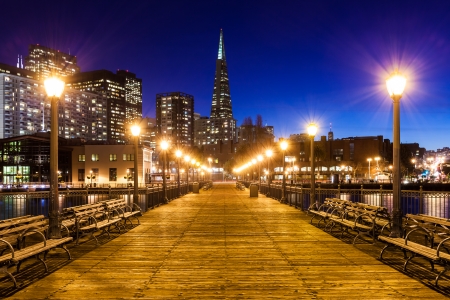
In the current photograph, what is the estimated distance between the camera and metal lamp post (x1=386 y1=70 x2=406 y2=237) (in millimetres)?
10188

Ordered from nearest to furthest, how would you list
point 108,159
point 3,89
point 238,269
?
1. point 238,269
2. point 108,159
3. point 3,89

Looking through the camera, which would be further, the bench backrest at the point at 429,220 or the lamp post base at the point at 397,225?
the lamp post base at the point at 397,225

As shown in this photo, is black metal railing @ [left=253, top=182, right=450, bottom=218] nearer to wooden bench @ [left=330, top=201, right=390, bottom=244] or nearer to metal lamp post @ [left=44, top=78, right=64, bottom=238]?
wooden bench @ [left=330, top=201, right=390, bottom=244]

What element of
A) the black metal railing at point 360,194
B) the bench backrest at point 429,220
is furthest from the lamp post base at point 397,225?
the black metal railing at point 360,194

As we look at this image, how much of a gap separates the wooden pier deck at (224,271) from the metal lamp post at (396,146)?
844mm

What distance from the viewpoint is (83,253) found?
9.79 metres

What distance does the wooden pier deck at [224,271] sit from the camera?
660 centimetres

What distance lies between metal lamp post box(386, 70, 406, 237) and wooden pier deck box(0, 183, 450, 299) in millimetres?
844

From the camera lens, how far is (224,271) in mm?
7973

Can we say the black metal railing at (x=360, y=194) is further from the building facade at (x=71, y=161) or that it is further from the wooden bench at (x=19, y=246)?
the building facade at (x=71, y=161)

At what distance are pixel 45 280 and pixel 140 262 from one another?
202 cm

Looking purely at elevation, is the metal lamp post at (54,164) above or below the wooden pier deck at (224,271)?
above

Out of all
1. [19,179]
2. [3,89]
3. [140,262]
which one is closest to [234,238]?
[140,262]

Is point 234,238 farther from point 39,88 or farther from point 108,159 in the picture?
point 39,88
